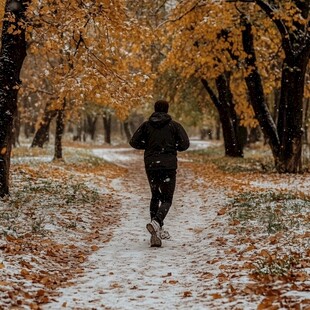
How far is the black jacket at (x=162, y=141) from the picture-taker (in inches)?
326

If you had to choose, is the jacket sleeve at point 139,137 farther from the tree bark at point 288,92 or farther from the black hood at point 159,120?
the tree bark at point 288,92

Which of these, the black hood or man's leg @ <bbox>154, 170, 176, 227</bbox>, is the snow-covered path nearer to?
man's leg @ <bbox>154, 170, 176, 227</bbox>

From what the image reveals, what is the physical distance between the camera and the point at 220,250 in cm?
792

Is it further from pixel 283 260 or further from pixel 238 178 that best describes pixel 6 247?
pixel 238 178

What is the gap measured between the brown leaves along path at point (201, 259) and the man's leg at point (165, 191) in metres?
0.56

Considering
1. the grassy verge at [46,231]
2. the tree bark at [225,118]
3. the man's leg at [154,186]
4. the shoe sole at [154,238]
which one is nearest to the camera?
the grassy verge at [46,231]

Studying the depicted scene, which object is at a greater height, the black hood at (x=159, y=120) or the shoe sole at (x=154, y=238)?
the black hood at (x=159, y=120)

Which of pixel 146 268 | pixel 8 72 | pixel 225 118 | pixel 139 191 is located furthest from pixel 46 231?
pixel 225 118

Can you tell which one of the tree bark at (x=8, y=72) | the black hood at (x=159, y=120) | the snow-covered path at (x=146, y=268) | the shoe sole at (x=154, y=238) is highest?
the tree bark at (x=8, y=72)

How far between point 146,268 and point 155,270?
16 cm

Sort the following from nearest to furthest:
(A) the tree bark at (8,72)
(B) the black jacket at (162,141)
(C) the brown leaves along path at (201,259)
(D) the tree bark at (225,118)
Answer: (C) the brown leaves along path at (201,259)
(B) the black jacket at (162,141)
(A) the tree bark at (8,72)
(D) the tree bark at (225,118)

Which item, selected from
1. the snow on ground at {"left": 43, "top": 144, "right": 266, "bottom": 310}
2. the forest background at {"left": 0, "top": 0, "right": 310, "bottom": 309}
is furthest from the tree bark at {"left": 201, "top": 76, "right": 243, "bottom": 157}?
the snow on ground at {"left": 43, "top": 144, "right": 266, "bottom": 310}

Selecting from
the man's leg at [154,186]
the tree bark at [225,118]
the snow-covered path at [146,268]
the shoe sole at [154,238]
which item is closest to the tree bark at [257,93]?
the snow-covered path at [146,268]

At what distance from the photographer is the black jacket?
27.2 ft
